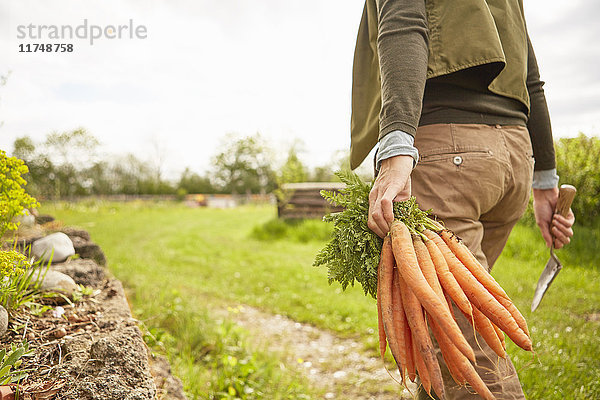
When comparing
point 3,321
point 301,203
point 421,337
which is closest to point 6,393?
point 3,321

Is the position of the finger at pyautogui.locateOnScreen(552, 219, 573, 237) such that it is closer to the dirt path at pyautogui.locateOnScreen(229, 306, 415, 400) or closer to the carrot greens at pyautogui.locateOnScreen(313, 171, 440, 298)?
the carrot greens at pyautogui.locateOnScreen(313, 171, 440, 298)

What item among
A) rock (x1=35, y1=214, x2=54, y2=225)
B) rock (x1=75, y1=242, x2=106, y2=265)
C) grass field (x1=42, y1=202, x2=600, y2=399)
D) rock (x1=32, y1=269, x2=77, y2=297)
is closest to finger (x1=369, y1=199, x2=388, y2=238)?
grass field (x1=42, y1=202, x2=600, y2=399)

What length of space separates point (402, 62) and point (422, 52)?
3.9 inches

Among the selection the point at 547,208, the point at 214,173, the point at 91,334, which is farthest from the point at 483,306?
the point at 214,173

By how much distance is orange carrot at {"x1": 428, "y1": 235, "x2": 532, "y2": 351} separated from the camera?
1.38m

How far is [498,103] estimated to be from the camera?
1.63 m

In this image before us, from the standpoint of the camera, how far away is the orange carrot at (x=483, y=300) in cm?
138

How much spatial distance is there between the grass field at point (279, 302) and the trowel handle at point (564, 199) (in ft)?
2.93

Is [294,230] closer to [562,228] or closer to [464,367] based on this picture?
[562,228]

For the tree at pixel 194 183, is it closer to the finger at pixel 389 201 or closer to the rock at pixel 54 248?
the rock at pixel 54 248

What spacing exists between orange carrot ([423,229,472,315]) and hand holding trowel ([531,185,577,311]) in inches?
37.6

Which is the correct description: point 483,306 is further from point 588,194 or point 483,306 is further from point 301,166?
point 301,166

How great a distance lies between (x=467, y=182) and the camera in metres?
1.51

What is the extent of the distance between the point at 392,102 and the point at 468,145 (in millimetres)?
371
